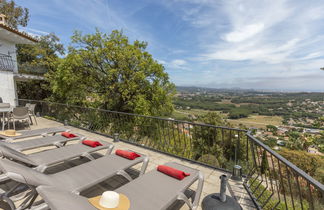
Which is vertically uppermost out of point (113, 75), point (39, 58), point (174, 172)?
point (39, 58)

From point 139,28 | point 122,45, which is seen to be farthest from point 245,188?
point 139,28

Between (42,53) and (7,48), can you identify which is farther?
(42,53)

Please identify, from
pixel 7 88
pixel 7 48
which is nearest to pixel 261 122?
pixel 7 88

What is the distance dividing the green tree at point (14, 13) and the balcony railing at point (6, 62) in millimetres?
9421

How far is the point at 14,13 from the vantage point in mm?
17594

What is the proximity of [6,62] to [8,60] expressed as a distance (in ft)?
0.62

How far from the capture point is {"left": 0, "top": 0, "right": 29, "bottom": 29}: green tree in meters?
17.0

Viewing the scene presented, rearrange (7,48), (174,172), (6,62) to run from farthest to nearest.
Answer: (7,48)
(6,62)
(174,172)

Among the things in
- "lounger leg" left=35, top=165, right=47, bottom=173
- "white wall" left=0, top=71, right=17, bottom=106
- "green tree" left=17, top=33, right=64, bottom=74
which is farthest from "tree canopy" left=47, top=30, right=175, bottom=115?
"lounger leg" left=35, top=165, right=47, bottom=173

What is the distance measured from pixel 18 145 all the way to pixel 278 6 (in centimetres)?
1066

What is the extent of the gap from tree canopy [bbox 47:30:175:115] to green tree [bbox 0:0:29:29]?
11568 mm

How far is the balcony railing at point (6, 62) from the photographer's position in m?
10.5

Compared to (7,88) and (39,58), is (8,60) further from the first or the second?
(39,58)

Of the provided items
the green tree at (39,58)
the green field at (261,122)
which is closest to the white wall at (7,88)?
the green tree at (39,58)
